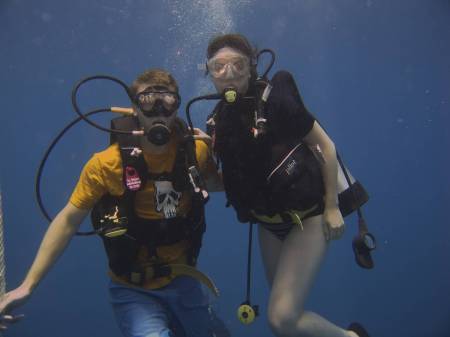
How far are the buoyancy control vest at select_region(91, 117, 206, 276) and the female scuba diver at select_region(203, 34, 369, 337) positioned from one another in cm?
27

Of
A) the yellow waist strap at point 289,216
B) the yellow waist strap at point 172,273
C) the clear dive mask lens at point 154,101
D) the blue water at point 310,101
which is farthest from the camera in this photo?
the blue water at point 310,101

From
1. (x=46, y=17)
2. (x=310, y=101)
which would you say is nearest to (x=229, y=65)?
(x=46, y=17)

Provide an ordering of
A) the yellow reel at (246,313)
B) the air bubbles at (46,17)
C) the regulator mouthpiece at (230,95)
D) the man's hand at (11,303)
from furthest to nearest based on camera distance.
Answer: the air bubbles at (46,17) < the yellow reel at (246,313) < the regulator mouthpiece at (230,95) < the man's hand at (11,303)

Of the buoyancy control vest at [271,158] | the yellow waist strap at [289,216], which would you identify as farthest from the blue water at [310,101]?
the buoyancy control vest at [271,158]

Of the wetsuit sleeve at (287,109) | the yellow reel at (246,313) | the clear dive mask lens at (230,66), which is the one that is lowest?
the yellow reel at (246,313)

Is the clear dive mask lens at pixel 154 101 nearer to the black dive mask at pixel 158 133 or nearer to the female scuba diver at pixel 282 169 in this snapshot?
the black dive mask at pixel 158 133

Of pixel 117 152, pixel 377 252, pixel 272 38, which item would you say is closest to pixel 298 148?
pixel 117 152

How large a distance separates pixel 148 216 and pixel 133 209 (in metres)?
0.12

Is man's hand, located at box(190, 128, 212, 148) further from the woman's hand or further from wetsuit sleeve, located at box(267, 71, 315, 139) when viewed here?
the woman's hand

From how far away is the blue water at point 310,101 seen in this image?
895cm

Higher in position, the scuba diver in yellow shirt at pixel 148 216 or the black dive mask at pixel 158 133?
the black dive mask at pixel 158 133

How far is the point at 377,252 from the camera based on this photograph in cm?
1152

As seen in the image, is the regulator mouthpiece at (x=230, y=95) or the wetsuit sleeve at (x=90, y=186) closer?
the regulator mouthpiece at (x=230, y=95)

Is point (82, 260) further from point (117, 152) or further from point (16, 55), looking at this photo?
point (117, 152)
